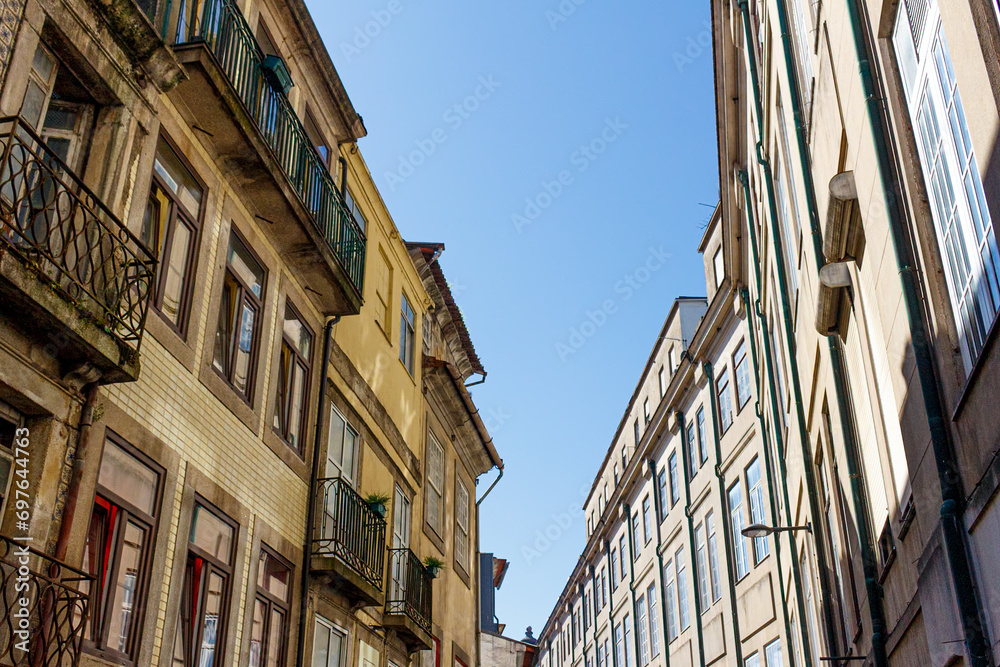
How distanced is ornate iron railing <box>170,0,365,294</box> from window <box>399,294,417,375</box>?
12.7 feet

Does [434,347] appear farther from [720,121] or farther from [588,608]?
[588,608]

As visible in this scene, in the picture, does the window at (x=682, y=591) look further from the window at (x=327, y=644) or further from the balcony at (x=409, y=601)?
the window at (x=327, y=644)

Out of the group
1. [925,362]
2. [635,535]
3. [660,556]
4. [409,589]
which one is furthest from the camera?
[635,535]

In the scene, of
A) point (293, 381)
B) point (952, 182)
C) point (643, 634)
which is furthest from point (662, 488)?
point (952, 182)

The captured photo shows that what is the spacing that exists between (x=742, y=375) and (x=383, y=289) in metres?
12.3

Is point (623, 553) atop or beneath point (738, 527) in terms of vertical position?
atop

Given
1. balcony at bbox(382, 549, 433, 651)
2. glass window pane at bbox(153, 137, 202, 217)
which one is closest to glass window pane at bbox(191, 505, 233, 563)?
glass window pane at bbox(153, 137, 202, 217)

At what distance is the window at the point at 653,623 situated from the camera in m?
33.1

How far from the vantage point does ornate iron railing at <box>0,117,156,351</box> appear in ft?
21.3

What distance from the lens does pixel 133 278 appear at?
283 inches

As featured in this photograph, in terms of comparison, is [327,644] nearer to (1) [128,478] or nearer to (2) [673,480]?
(1) [128,478]

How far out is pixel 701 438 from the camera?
29281 mm

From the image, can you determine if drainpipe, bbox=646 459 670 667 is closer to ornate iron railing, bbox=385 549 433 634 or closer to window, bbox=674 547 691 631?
window, bbox=674 547 691 631

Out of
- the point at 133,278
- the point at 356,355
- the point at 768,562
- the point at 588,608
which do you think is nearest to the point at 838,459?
the point at 356,355
